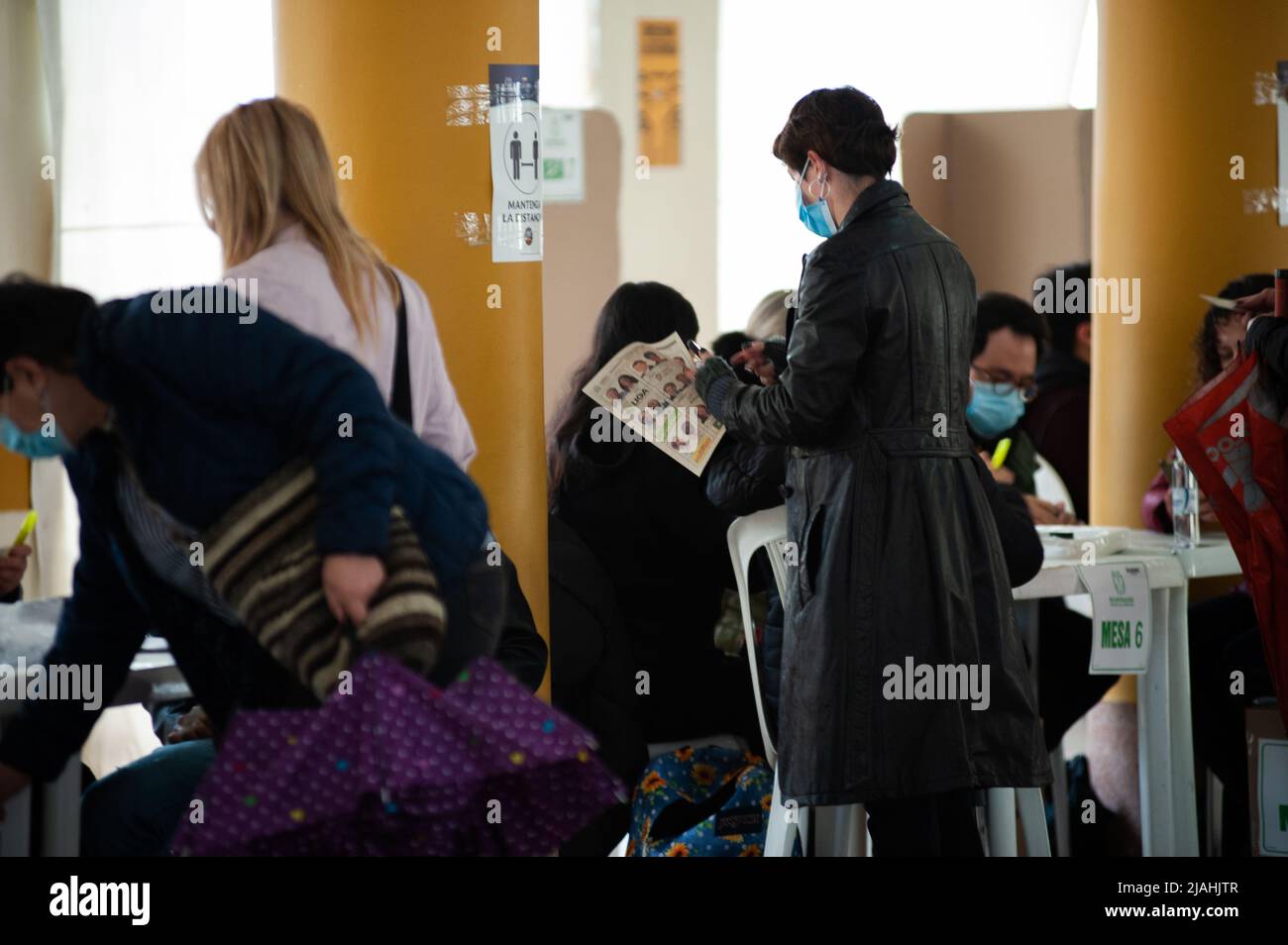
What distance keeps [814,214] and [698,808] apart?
1158mm

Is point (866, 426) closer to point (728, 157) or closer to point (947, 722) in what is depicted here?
point (947, 722)

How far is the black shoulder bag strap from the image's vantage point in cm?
235

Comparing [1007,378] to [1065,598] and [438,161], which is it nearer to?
[1065,598]

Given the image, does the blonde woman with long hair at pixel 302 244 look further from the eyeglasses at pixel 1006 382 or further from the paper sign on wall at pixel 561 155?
the eyeglasses at pixel 1006 382

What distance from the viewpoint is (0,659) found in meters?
2.39

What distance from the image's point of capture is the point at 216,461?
7.25ft

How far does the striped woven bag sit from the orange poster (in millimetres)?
2053

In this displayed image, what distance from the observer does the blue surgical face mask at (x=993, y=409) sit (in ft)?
12.6

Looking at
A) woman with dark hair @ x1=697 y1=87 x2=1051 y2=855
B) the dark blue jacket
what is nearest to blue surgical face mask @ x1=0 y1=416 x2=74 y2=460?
the dark blue jacket

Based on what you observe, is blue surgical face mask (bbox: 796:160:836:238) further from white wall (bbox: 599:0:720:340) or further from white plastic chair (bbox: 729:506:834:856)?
white wall (bbox: 599:0:720:340)

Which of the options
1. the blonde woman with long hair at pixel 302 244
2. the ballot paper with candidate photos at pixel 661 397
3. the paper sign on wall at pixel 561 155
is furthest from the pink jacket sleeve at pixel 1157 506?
the blonde woman with long hair at pixel 302 244

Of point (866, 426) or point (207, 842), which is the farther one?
point (866, 426)

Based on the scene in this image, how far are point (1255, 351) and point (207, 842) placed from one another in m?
2.13
